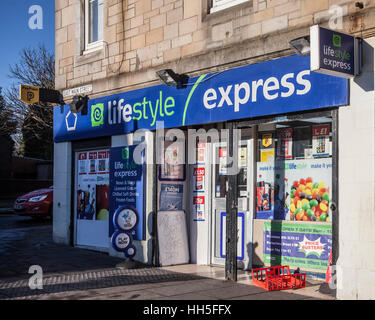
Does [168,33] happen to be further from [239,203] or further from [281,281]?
[281,281]

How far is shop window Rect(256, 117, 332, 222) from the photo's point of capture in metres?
7.98

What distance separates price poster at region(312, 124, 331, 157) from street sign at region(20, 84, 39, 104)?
666 cm

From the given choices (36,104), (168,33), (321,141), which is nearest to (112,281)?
(321,141)

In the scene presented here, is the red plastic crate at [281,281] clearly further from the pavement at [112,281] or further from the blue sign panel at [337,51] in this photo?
the blue sign panel at [337,51]

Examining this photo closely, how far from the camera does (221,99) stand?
8727 millimetres

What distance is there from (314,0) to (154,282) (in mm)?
4776

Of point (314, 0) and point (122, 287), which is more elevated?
point (314, 0)

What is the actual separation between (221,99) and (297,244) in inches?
104

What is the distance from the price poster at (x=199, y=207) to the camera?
9867 millimetres

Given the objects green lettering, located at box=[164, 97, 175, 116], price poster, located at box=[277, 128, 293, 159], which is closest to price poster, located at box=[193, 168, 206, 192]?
green lettering, located at box=[164, 97, 175, 116]

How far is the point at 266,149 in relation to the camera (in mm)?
8867

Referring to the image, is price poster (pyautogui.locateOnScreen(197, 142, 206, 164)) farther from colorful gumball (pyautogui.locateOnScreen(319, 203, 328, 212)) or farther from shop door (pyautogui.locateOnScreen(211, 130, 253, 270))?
colorful gumball (pyautogui.locateOnScreen(319, 203, 328, 212))
